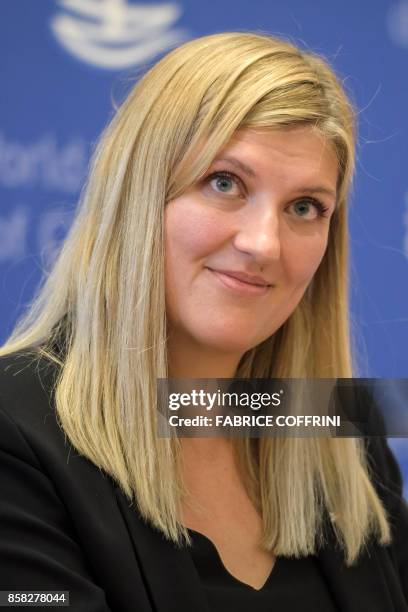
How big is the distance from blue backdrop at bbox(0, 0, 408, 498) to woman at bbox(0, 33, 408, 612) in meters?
0.39

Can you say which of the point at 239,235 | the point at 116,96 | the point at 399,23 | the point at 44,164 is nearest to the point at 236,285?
the point at 239,235

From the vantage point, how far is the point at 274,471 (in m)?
1.26

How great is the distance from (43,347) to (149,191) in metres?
0.24

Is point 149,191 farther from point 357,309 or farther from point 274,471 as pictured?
point 357,309

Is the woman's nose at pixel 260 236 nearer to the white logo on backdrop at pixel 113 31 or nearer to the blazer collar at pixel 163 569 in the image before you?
the blazer collar at pixel 163 569

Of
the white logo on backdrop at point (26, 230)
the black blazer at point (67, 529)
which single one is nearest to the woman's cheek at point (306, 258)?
the black blazer at point (67, 529)

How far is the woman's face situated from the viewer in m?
1.09

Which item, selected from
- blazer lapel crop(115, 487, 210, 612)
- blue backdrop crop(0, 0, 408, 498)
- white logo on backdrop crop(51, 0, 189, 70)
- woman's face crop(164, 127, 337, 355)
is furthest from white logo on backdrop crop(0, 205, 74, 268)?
blazer lapel crop(115, 487, 210, 612)

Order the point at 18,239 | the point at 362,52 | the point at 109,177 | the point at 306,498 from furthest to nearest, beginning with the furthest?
the point at 362,52 < the point at 18,239 < the point at 306,498 < the point at 109,177

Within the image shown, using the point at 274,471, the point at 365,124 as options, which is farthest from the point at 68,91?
the point at 274,471

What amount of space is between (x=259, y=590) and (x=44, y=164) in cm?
91

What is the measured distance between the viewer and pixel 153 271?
3.56 feet

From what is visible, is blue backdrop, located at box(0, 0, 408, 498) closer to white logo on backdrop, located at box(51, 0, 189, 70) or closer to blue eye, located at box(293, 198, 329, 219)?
white logo on backdrop, located at box(51, 0, 189, 70)

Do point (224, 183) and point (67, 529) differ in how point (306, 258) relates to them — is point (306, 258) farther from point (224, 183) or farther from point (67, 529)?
point (67, 529)
